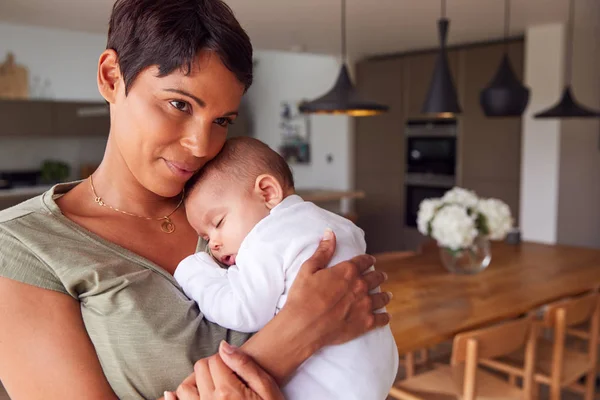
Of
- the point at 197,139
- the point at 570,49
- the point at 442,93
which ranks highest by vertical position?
the point at 570,49

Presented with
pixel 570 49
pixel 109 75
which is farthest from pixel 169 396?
pixel 570 49

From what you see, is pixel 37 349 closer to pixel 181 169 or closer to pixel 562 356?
pixel 181 169

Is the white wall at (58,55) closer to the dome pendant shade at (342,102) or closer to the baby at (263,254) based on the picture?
the dome pendant shade at (342,102)

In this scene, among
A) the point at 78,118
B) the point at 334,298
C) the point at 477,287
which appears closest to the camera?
the point at 334,298

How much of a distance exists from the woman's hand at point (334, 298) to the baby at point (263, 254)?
0.09 ft

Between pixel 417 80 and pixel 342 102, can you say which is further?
pixel 417 80

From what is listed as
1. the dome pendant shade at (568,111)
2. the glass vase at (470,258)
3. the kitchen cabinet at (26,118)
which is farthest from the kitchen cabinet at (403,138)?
the kitchen cabinet at (26,118)

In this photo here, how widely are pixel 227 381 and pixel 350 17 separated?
4373mm

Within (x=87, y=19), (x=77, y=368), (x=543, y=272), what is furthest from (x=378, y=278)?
(x=87, y=19)

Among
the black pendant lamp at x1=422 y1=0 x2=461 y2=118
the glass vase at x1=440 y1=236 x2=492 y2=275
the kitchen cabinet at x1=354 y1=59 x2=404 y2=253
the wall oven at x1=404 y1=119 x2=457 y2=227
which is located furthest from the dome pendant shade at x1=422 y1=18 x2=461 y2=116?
the kitchen cabinet at x1=354 y1=59 x2=404 y2=253

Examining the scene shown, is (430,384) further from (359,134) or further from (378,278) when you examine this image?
(359,134)

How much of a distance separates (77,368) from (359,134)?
21.1 feet

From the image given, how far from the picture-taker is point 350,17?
4805 millimetres

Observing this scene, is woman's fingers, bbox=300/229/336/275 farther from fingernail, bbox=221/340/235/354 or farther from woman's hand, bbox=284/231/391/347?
fingernail, bbox=221/340/235/354
